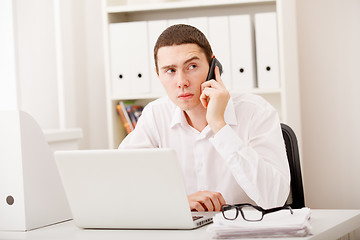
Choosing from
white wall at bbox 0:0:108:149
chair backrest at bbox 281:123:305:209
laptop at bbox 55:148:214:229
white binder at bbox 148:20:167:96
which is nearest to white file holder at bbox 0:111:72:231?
laptop at bbox 55:148:214:229

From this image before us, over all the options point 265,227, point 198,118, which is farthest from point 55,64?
point 265,227

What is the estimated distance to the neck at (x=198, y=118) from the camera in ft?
6.70

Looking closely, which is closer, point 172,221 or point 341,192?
point 172,221

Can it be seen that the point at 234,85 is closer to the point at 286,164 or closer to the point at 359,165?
the point at 359,165

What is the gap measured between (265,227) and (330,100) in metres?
2.07

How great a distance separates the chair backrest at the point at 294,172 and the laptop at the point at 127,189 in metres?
0.54

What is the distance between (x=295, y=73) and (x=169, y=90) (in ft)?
4.18

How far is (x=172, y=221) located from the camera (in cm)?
147

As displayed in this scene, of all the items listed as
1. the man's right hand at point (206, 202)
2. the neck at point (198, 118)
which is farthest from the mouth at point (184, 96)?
the man's right hand at point (206, 202)

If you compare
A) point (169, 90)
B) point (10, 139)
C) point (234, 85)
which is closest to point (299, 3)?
point (234, 85)

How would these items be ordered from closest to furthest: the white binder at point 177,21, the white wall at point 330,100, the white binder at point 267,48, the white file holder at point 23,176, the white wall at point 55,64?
the white file holder at point 23,176 < the white wall at point 55,64 < the white binder at point 267,48 < the white binder at point 177,21 < the white wall at point 330,100

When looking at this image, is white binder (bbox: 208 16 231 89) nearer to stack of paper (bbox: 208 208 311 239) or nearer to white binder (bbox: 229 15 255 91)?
white binder (bbox: 229 15 255 91)

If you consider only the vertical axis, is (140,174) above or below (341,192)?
above

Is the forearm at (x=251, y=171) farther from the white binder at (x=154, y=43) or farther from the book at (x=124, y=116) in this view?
the book at (x=124, y=116)
